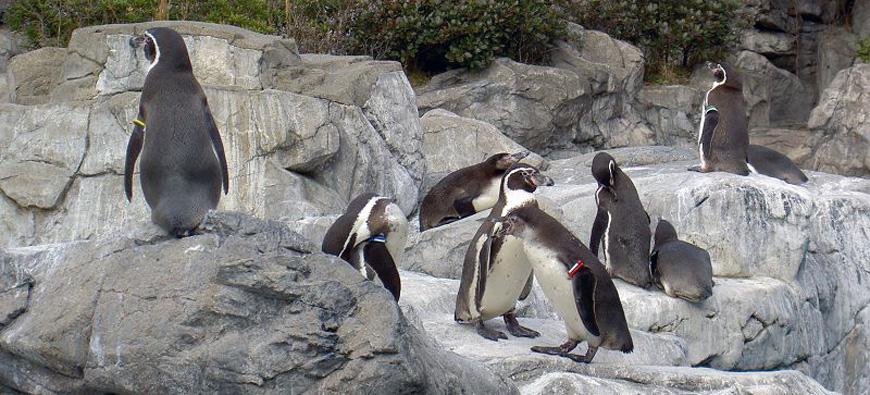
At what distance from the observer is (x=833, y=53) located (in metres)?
19.2

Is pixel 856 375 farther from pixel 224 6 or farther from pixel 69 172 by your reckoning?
pixel 224 6

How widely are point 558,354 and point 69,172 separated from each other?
4.94 meters

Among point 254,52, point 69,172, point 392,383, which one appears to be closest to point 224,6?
point 254,52

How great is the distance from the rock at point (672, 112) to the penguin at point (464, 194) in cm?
622

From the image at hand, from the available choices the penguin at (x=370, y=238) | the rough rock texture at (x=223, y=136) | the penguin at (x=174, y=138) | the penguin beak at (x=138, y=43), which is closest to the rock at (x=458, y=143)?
the rough rock texture at (x=223, y=136)

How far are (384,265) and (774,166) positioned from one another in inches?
234

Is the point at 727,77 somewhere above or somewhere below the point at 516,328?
above

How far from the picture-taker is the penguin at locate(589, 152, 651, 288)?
31.3 ft

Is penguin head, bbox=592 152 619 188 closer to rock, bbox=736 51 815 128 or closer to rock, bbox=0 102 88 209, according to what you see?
→ rock, bbox=0 102 88 209

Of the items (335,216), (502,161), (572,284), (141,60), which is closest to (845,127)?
(502,161)

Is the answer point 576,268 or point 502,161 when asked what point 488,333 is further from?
point 502,161

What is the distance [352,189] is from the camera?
10.8 metres

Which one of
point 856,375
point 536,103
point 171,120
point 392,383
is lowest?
point 856,375

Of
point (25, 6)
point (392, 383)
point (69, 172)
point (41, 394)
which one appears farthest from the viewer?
point (25, 6)
